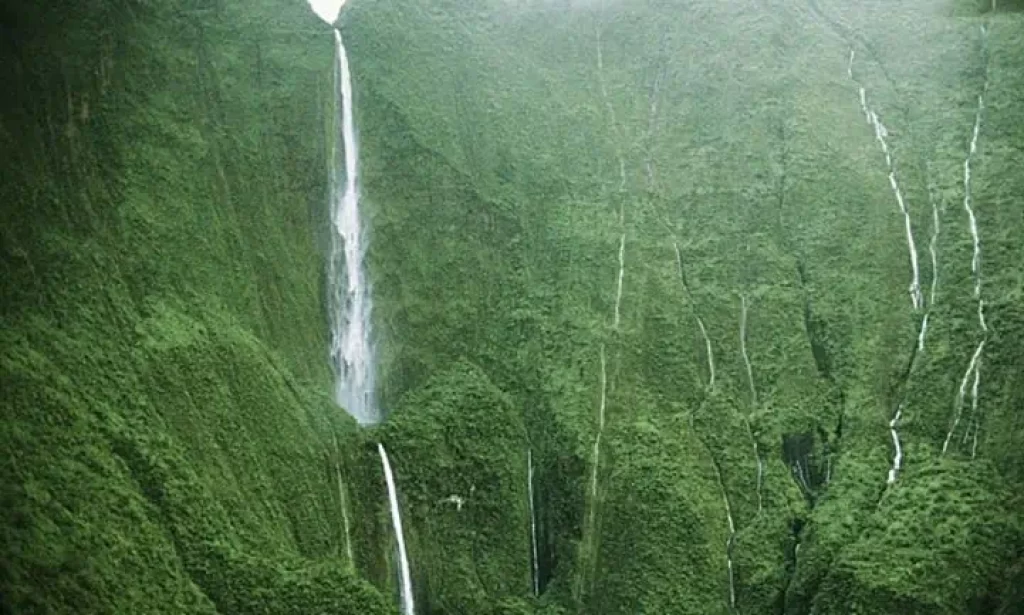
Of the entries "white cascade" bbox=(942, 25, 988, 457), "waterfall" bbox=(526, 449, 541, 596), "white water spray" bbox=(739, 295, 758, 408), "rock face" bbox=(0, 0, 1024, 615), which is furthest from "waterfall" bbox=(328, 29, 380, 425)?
"white cascade" bbox=(942, 25, 988, 457)

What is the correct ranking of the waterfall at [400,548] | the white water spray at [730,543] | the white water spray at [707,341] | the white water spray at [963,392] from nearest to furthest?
the waterfall at [400,548]
the white water spray at [730,543]
the white water spray at [963,392]
the white water spray at [707,341]

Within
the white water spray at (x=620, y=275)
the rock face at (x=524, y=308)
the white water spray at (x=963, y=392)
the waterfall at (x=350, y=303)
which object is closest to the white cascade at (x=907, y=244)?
the rock face at (x=524, y=308)

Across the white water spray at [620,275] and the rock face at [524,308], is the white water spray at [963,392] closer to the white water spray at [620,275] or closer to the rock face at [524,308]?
the rock face at [524,308]

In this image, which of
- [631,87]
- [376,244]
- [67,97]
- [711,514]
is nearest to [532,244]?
[376,244]

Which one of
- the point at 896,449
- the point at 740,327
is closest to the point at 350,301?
the point at 740,327

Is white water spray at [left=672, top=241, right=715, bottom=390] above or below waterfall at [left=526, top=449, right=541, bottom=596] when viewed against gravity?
above

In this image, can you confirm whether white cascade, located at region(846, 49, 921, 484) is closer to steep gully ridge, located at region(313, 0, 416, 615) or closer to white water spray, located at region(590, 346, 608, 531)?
white water spray, located at region(590, 346, 608, 531)

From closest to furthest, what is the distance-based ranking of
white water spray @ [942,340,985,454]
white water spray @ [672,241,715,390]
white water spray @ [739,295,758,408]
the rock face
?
the rock face < white water spray @ [942,340,985,454] < white water spray @ [739,295,758,408] < white water spray @ [672,241,715,390]
